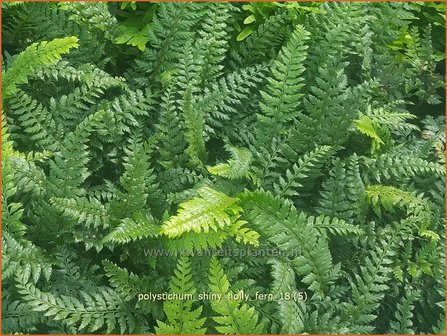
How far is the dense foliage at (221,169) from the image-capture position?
2898 millimetres

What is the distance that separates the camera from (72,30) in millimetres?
3572

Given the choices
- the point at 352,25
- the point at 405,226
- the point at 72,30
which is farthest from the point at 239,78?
the point at 405,226

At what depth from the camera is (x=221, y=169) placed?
3115 millimetres

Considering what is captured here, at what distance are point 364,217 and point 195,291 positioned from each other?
3.49 feet

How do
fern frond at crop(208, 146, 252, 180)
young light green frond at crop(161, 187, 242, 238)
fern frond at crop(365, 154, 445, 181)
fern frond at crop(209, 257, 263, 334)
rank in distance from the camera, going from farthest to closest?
fern frond at crop(365, 154, 445, 181), fern frond at crop(208, 146, 252, 180), fern frond at crop(209, 257, 263, 334), young light green frond at crop(161, 187, 242, 238)

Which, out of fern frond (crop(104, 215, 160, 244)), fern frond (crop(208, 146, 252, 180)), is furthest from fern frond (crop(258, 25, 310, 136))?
fern frond (crop(104, 215, 160, 244))

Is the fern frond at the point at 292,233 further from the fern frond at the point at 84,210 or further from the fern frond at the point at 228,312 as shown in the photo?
the fern frond at the point at 84,210

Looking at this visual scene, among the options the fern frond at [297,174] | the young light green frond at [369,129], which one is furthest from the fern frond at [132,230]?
the young light green frond at [369,129]

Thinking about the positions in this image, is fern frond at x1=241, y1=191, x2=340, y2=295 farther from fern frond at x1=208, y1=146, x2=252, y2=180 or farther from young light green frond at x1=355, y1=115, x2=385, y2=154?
young light green frond at x1=355, y1=115, x2=385, y2=154

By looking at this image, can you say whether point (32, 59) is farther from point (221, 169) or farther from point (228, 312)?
point (228, 312)

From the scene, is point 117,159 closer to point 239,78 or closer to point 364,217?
point 239,78

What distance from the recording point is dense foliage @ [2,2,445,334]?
2.90 meters

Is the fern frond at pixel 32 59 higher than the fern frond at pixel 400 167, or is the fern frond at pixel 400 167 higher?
the fern frond at pixel 32 59

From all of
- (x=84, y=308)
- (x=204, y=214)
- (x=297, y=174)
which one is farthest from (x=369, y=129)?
(x=84, y=308)
